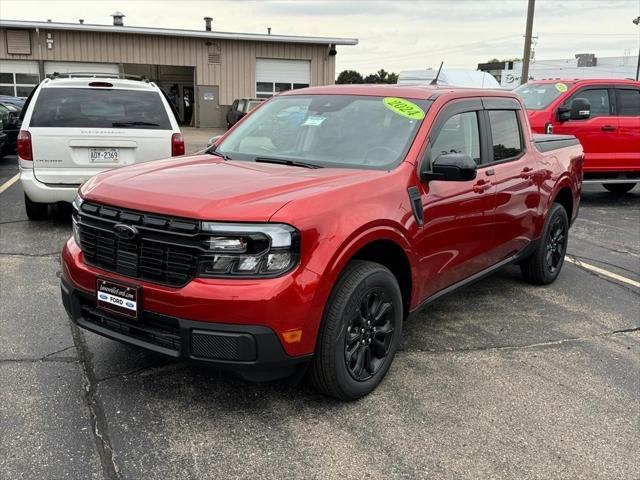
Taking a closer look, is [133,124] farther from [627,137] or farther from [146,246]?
[627,137]

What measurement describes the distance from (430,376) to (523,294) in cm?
215

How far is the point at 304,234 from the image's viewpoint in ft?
9.47

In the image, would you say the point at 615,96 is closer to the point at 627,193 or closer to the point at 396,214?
the point at 627,193

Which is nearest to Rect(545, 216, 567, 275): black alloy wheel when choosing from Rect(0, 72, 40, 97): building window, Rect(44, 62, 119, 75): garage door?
Rect(44, 62, 119, 75): garage door

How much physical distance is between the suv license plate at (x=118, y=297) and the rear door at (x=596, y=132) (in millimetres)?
8769

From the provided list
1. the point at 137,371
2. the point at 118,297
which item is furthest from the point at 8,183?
the point at 118,297

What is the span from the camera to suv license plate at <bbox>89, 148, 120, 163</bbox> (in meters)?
6.85

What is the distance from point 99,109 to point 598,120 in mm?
7946

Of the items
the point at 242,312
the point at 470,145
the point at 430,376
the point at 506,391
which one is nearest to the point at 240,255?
the point at 242,312

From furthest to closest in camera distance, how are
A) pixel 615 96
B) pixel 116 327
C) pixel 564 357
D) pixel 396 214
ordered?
1. pixel 615 96
2. pixel 564 357
3. pixel 396 214
4. pixel 116 327

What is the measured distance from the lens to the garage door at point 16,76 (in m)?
26.9

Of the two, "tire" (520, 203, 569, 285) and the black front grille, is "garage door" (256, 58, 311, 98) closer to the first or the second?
"tire" (520, 203, 569, 285)

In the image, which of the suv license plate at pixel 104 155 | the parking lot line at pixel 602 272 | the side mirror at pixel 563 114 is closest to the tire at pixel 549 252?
the parking lot line at pixel 602 272

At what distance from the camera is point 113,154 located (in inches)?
272
